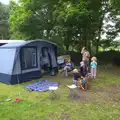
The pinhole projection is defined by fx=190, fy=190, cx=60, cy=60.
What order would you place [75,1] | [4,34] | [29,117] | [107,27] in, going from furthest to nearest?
[4,34]
[107,27]
[75,1]
[29,117]

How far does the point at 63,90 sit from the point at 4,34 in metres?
23.2

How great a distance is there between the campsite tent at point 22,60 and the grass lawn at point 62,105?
987 millimetres

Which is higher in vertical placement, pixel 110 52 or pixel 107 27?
pixel 107 27

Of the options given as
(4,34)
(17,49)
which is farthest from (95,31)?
(4,34)

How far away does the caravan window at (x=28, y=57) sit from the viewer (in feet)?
24.6

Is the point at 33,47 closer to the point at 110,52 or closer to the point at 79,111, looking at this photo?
the point at 79,111

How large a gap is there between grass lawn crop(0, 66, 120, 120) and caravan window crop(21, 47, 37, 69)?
161cm

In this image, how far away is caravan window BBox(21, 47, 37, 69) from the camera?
7.50 metres

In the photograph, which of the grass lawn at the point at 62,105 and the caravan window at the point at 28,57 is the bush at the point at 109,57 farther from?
the grass lawn at the point at 62,105

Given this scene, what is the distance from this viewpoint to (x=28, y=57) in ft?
25.5

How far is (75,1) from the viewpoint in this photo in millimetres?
11125

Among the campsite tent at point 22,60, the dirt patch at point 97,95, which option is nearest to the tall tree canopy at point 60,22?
the campsite tent at point 22,60

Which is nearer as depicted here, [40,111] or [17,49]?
[40,111]

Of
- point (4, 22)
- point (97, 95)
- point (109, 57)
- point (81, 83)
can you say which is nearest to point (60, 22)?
Answer: point (109, 57)
